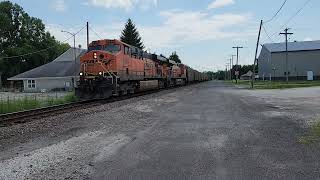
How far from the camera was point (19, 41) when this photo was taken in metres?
102

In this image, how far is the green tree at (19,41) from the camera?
323 feet

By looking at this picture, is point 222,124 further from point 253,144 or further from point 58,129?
point 58,129

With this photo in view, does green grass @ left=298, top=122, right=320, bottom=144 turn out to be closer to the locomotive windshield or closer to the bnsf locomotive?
the bnsf locomotive

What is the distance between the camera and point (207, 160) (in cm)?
826

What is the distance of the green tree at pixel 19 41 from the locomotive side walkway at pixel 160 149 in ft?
292

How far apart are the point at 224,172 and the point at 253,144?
8.73 feet

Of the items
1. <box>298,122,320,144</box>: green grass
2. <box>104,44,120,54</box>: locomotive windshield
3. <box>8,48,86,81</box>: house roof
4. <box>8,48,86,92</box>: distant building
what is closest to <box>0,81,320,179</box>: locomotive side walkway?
<box>298,122,320,144</box>: green grass

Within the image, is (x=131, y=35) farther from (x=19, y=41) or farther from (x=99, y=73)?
(x=99, y=73)

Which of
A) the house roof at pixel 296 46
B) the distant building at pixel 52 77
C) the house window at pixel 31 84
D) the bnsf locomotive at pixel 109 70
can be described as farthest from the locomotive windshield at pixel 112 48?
the house roof at pixel 296 46

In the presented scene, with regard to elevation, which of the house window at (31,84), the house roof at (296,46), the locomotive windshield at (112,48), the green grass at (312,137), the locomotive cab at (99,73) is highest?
the house roof at (296,46)

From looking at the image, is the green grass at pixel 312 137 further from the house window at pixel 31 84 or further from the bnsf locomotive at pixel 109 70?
the house window at pixel 31 84

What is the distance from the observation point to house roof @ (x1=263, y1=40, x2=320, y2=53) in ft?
357

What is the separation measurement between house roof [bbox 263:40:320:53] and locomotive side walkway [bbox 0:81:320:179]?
98.9 metres

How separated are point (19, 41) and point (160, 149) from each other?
3880 inches
